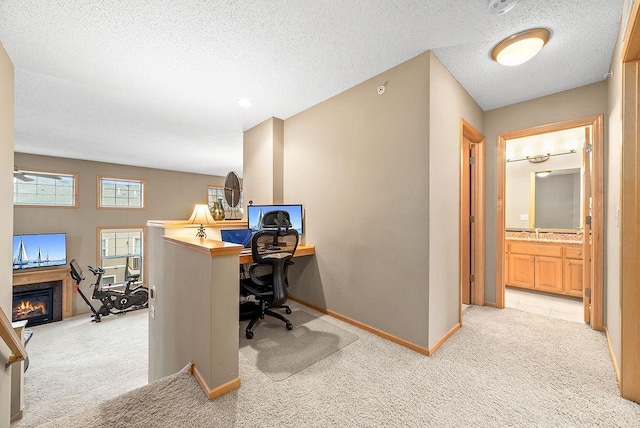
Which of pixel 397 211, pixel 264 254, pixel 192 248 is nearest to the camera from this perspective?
pixel 192 248

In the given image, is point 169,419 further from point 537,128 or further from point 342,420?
point 537,128

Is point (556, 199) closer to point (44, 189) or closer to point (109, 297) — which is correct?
point (109, 297)

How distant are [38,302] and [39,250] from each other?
3.68 ft

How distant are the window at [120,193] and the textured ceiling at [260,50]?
3548 mm

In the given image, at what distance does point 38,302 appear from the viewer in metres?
5.57

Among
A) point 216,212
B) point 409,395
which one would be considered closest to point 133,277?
point 216,212

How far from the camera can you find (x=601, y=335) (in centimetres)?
241

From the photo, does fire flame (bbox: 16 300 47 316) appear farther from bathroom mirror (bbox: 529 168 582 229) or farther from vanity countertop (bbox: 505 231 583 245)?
bathroom mirror (bbox: 529 168 582 229)

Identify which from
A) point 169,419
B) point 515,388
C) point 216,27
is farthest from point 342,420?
point 216,27

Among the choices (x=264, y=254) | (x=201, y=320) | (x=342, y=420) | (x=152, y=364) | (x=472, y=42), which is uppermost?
(x=472, y=42)

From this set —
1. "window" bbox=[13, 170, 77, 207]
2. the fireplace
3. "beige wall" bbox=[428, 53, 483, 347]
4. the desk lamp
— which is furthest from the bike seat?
"beige wall" bbox=[428, 53, 483, 347]

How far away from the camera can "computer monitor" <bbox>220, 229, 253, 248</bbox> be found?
3.41 meters

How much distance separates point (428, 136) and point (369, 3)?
1.01m

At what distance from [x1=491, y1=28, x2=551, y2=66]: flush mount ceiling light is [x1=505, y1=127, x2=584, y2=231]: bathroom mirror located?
2.32 meters
